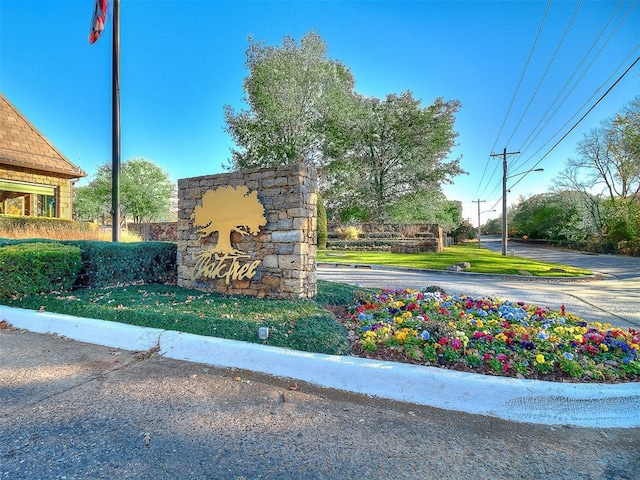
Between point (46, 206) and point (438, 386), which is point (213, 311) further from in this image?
point (46, 206)

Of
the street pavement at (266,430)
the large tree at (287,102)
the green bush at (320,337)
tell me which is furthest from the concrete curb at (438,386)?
the large tree at (287,102)

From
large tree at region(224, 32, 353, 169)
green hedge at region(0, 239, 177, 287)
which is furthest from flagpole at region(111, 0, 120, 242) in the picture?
large tree at region(224, 32, 353, 169)

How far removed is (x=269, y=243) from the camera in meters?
4.69

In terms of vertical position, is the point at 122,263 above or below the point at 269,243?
below

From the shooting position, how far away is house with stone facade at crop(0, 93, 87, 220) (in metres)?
13.2

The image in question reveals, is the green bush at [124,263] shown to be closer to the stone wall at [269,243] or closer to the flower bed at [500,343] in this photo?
the stone wall at [269,243]

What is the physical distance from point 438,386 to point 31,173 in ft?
56.5

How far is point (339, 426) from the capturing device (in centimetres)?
208

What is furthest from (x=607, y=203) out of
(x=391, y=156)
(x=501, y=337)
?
(x=501, y=337)

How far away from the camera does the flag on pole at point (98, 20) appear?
7.38 metres

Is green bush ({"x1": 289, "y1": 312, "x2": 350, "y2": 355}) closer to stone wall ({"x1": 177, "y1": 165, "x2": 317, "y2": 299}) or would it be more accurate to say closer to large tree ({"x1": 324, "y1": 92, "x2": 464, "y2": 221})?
stone wall ({"x1": 177, "y1": 165, "x2": 317, "y2": 299})

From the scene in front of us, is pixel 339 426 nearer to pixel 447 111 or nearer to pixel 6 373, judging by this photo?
pixel 6 373

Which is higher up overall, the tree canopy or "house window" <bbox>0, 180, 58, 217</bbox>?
the tree canopy

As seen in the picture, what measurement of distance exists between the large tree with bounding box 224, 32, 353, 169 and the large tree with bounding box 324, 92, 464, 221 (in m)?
1.70
